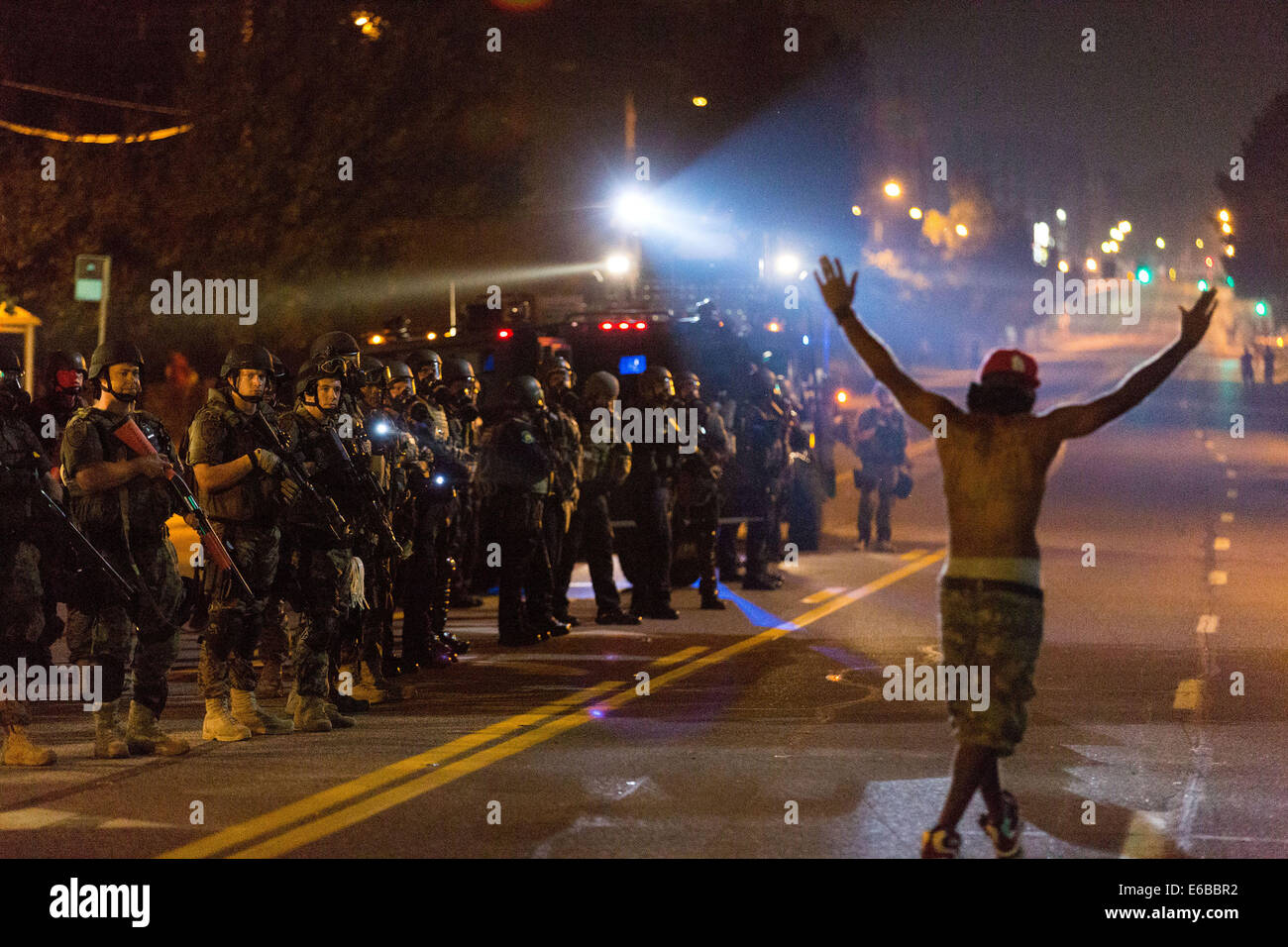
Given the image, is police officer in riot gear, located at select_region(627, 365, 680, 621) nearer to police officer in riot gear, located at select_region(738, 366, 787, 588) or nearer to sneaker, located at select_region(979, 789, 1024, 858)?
police officer in riot gear, located at select_region(738, 366, 787, 588)

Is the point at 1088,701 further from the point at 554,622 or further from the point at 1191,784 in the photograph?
the point at 554,622

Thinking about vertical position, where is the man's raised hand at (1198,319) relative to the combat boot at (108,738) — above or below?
above

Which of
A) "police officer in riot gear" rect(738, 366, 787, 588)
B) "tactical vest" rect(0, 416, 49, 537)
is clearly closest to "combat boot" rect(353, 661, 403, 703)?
"tactical vest" rect(0, 416, 49, 537)

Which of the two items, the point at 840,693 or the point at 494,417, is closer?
the point at 840,693

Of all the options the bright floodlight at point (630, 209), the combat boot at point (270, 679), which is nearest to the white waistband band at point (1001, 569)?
the combat boot at point (270, 679)

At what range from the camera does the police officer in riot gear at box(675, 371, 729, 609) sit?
15.1m

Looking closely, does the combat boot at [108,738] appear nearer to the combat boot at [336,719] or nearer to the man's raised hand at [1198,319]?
the combat boot at [336,719]

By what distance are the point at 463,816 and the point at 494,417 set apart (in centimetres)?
656

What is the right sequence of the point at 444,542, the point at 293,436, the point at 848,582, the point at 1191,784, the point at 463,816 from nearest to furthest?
the point at 463,816 → the point at 1191,784 → the point at 293,436 → the point at 444,542 → the point at 848,582

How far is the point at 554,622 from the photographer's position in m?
13.4

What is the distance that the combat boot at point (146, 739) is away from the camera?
27.4 ft

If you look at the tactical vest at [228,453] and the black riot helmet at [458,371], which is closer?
the tactical vest at [228,453]

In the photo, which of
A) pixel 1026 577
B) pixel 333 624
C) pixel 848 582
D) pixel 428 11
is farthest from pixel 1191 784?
pixel 428 11

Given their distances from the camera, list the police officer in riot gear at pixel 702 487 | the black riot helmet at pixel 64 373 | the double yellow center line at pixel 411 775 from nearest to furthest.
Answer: the double yellow center line at pixel 411 775 → the black riot helmet at pixel 64 373 → the police officer in riot gear at pixel 702 487
